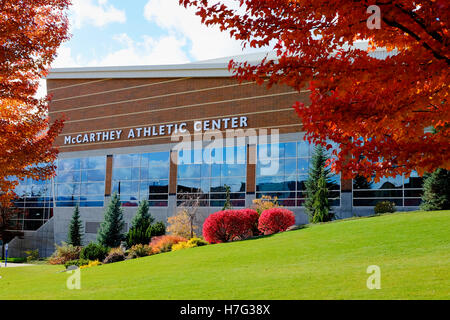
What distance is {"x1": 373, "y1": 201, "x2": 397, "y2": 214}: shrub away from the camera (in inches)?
1049

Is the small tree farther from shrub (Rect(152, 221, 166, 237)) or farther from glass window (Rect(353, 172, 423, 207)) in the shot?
shrub (Rect(152, 221, 166, 237))

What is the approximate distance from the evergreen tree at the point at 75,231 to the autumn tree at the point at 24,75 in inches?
1031

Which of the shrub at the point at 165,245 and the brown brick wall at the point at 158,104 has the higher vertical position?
the brown brick wall at the point at 158,104

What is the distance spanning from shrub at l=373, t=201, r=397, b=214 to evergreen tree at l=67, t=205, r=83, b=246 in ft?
86.4

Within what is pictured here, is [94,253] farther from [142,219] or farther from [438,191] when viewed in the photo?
[438,191]

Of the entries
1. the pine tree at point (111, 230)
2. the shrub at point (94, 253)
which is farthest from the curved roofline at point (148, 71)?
the shrub at point (94, 253)

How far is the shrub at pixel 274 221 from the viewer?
22469mm

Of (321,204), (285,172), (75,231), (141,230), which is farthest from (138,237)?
(75,231)

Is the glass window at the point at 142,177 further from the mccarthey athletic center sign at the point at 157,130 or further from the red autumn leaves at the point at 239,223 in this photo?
the red autumn leaves at the point at 239,223

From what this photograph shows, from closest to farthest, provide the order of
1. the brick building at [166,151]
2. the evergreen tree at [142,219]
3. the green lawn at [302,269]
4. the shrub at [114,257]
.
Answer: the green lawn at [302,269] → the shrub at [114,257] → the evergreen tree at [142,219] → the brick building at [166,151]

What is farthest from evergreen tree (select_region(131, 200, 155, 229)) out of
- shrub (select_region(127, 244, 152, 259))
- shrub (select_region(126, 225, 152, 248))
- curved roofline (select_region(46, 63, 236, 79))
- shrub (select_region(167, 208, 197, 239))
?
curved roofline (select_region(46, 63, 236, 79))

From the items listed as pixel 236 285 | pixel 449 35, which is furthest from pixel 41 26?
pixel 449 35

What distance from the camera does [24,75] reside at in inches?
528

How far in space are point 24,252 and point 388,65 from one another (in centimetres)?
4799
